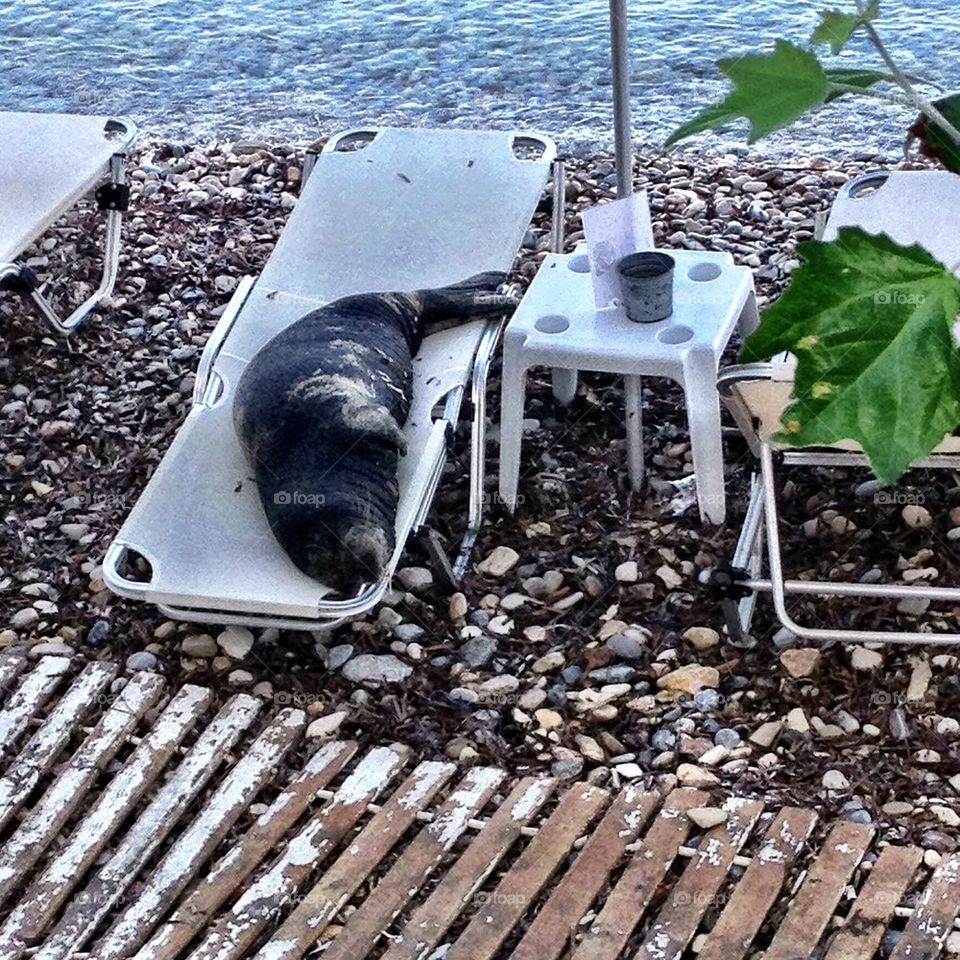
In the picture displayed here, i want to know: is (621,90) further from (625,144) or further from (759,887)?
(759,887)

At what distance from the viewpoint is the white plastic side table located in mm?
3869

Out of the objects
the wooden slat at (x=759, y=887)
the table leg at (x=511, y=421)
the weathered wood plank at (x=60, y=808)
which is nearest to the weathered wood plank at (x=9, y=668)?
the weathered wood plank at (x=60, y=808)

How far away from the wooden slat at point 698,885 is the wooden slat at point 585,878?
0.14m

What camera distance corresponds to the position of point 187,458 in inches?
159

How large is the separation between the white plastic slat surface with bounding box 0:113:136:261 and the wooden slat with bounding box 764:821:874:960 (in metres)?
3.10

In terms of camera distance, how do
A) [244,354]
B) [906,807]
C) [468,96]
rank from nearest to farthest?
[906,807], [244,354], [468,96]

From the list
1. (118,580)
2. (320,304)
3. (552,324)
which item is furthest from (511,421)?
(118,580)

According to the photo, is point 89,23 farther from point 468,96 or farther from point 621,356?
point 621,356

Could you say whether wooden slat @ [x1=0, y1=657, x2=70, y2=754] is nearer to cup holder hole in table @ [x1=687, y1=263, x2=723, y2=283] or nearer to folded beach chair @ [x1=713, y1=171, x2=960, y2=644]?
folded beach chair @ [x1=713, y1=171, x2=960, y2=644]

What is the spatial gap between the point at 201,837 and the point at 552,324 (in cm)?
163

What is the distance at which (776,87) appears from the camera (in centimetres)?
94

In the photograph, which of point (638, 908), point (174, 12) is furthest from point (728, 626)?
point (174, 12)

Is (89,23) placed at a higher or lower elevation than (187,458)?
lower

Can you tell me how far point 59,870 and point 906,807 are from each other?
1.79 metres
